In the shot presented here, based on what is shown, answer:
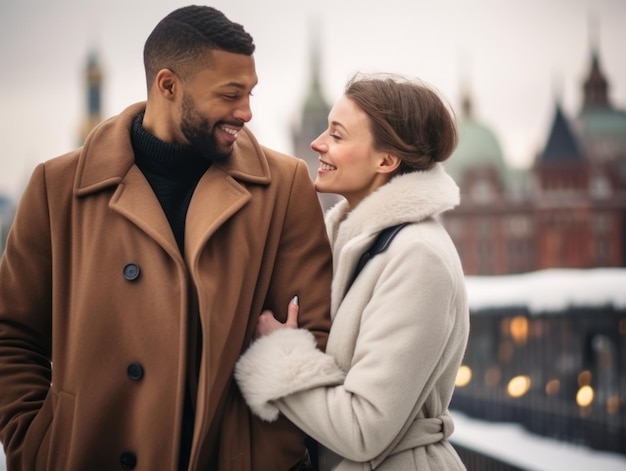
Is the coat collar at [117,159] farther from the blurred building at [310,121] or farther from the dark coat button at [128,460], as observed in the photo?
the blurred building at [310,121]

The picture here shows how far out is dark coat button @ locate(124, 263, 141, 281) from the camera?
172 centimetres

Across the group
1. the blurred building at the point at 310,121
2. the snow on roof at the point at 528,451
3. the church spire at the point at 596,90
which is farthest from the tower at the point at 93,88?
the snow on roof at the point at 528,451

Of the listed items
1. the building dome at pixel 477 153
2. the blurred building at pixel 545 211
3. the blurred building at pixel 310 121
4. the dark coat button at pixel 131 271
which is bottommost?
the blurred building at pixel 545 211

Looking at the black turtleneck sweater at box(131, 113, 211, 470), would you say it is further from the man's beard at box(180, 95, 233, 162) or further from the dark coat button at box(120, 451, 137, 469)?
the dark coat button at box(120, 451, 137, 469)

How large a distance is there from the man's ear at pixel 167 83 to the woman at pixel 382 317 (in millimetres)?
354

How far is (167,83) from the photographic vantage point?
1.82 metres

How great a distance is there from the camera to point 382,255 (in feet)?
5.78

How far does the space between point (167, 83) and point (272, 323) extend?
0.57 meters

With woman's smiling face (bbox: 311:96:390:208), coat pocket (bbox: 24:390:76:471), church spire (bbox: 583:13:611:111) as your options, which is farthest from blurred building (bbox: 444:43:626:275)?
coat pocket (bbox: 24:390:76:471)

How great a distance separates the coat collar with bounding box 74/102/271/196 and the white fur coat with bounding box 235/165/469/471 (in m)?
0.27

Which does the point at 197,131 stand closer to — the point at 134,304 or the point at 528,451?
the point at 134,304

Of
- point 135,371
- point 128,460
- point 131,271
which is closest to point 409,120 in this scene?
point 131,271

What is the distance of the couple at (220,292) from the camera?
1685 mm

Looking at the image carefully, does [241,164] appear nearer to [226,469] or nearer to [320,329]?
[320,329]
